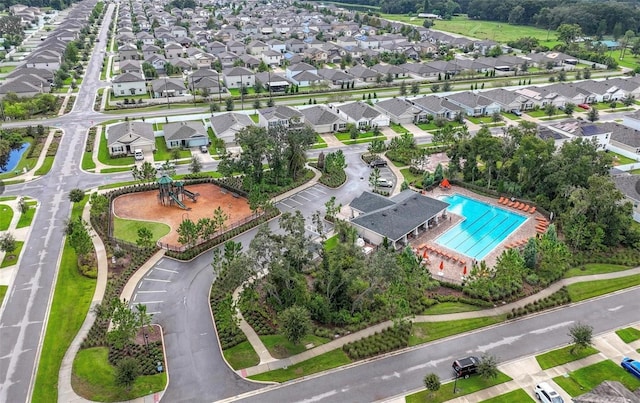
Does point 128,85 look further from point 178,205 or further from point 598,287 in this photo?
point 598,287

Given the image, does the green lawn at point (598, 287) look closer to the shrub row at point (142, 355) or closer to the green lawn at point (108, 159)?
the shrub row at point (142, 355)

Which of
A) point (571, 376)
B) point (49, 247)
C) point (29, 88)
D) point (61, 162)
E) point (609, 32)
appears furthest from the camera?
point (609, 32)

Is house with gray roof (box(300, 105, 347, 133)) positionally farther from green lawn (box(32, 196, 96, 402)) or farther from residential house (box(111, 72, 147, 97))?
green lawn (box(32, 196, 96, 402))

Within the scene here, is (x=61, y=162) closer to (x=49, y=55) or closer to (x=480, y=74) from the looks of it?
(x=49, y=55)

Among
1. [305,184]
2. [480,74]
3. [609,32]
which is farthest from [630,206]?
[609,32]

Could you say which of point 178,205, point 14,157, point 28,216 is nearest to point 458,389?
point 178,205

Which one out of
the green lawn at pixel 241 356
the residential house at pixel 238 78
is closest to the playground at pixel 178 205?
the green lawn at pixel 241 356
